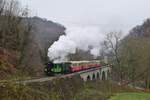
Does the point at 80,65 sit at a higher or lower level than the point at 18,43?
lower

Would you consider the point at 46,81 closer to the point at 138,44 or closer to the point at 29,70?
the point at 29,70

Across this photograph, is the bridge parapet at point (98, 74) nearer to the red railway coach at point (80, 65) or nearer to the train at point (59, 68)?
the red railway coach at point (80, 65)

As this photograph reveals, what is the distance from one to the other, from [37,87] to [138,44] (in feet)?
160

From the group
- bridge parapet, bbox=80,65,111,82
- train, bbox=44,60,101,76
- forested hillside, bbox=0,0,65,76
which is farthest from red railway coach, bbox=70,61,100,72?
forested hillside, bbox=0,0,65,76

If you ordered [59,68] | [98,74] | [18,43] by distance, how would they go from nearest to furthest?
[59,68] < [18,43] < [98,74]

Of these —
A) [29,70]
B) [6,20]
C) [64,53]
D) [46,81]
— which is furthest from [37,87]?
[6,20]

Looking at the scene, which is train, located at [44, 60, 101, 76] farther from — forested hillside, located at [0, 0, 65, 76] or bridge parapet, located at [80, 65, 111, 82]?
bridge parapet, located at [80, 65, 111, 82]

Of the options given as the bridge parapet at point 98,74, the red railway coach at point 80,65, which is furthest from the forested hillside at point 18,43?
the bridge parapet at point 98,74

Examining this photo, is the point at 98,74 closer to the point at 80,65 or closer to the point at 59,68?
the point at 80,65

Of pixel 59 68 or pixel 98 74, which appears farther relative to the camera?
pixel 98 74

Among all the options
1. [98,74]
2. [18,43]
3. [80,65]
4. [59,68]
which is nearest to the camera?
[59,68]

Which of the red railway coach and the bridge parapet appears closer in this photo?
the red railway coach

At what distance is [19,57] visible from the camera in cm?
3900

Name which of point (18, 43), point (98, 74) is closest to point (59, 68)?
point (18, 43)
